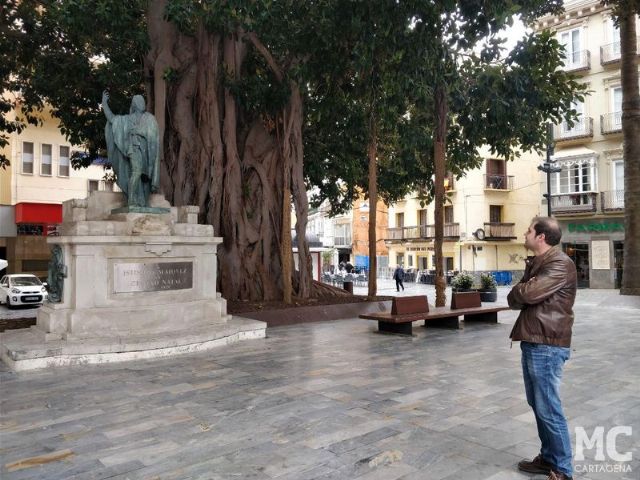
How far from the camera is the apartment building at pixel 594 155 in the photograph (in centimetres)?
2686

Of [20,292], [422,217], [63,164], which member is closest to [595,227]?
[422,217]

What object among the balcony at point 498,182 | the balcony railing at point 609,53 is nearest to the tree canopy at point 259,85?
the balcony railing at point 609,53

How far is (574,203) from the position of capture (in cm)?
2820

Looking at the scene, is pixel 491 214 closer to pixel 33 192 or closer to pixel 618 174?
pixel 618 174

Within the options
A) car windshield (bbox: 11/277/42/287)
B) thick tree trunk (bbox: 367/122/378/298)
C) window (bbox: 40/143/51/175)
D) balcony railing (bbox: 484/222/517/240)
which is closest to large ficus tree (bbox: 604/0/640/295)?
thick tree trunk (bbox: 367/122/378/298)

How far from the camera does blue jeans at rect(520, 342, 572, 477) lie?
3.39 m

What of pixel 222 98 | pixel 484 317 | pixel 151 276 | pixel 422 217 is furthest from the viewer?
pixel 422 217

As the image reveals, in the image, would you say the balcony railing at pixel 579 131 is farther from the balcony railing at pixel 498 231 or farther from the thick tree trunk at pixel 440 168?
the thick tree trunk at pixel 440 168

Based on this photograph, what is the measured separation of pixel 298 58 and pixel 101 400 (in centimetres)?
920

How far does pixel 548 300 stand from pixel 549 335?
0.77 ft

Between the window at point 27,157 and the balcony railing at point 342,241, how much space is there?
3254cm

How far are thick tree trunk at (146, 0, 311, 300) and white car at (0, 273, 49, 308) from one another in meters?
9.80

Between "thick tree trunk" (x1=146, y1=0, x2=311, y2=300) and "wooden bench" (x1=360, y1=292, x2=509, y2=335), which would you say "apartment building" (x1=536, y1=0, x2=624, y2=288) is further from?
"thick tree trunk" (x1=146, y1=0, x2=311, y2=300)

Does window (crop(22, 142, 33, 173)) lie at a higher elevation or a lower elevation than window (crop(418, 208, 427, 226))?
higher
